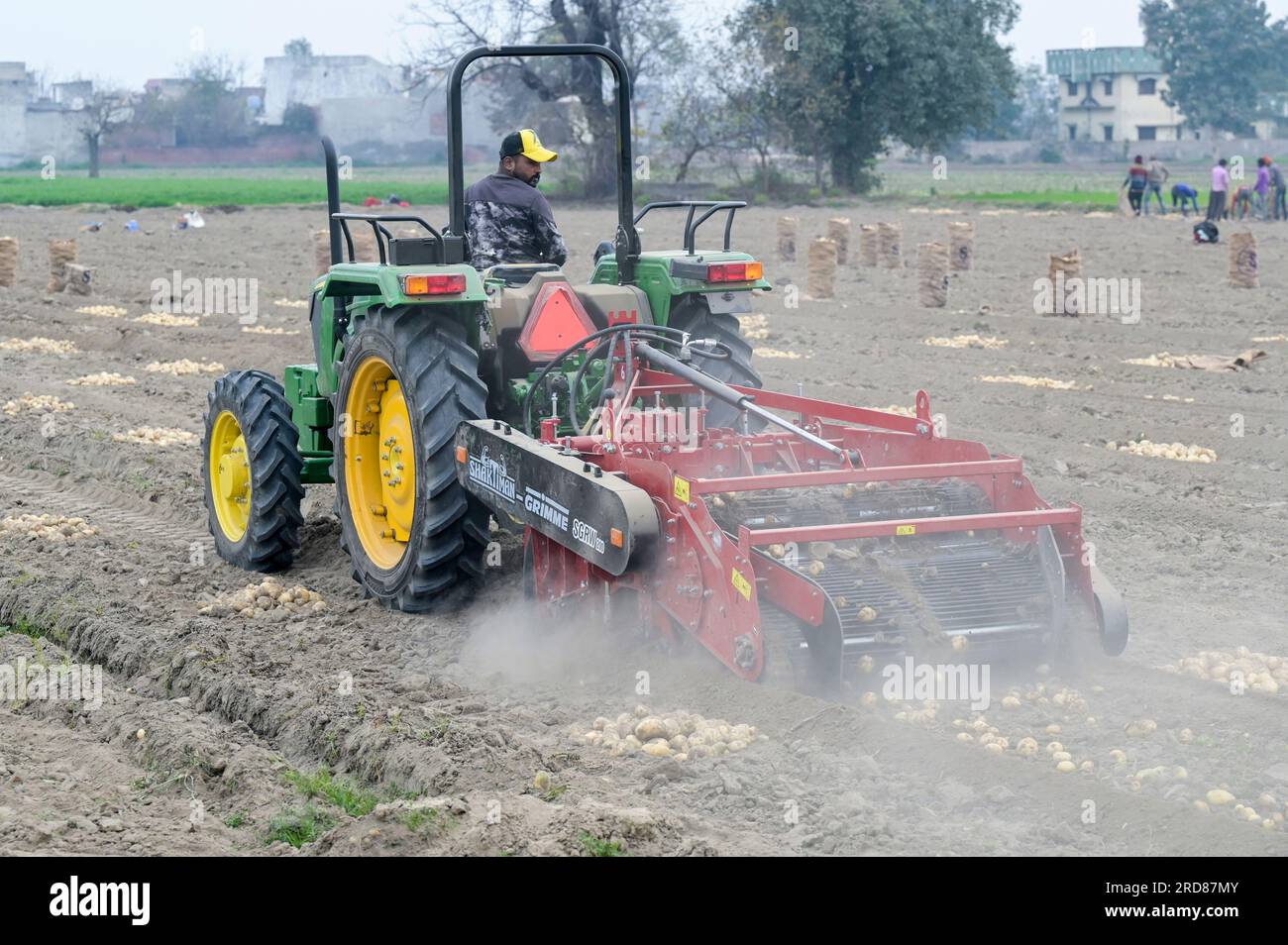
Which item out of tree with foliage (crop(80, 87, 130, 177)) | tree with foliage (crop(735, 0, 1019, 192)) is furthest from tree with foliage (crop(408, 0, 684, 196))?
tree with foliage (crop(80, 87, 130, 177))

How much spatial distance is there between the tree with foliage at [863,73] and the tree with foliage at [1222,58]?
34.9m

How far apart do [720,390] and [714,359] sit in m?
0.93

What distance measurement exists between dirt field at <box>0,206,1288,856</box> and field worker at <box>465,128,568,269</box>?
56.6 inches

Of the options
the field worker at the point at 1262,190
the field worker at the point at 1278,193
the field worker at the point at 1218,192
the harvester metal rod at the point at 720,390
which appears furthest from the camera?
the field worker at the point at 1262,190

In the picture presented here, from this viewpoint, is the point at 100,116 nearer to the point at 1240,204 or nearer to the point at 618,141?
the point at 1240,204

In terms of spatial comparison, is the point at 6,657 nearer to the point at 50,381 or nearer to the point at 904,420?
the point at 904,420

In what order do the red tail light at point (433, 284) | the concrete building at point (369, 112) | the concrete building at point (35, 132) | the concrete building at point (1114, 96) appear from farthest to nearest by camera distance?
the concrete building at point (1114, 96)
the concrete building at point (35, 132)
the concrete building at point (369, 112)
the red tail light at point (433, 284)

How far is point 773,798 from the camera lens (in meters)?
4.81

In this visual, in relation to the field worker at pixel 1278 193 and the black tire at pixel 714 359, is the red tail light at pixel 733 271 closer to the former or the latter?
the black tire at pixel 714 359

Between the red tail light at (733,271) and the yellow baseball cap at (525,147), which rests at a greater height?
the yellow baseball cap at (525,147)

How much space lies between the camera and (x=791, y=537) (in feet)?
18.0

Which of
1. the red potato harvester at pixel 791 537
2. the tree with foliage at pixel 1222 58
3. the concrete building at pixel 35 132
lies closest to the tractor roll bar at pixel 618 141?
the red potato harvester at pixel 791 537

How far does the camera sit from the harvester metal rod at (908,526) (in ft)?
17.9

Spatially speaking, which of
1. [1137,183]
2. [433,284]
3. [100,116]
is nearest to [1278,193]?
[1137,183]
